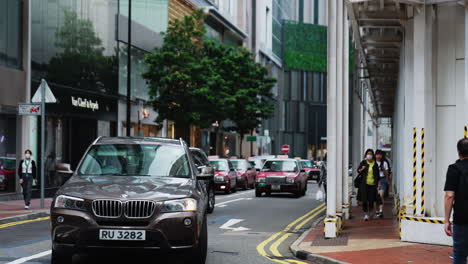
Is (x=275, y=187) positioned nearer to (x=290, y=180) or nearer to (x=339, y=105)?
(x=290, y=180)

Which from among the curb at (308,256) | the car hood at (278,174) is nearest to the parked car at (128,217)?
the curb at (308,256)

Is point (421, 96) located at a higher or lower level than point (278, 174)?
higher

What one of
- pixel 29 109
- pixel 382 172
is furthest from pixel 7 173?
pixel 382 172

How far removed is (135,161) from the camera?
10.6 meters

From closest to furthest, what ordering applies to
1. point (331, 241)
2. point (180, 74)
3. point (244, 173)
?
point (331, 241), point (244, 173), point (180, 74)

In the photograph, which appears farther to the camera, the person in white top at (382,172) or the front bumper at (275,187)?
the front bumper at (275,187)

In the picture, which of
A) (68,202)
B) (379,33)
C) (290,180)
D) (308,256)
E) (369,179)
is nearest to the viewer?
(68,202)

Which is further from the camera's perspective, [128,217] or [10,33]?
[10,33]

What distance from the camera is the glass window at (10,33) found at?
2645 centimetres

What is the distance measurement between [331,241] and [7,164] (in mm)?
16238

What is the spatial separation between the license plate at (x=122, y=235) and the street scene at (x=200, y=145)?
17 millimetres

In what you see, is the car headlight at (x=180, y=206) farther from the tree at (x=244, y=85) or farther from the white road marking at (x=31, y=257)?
the tree at (x=244, y=85)

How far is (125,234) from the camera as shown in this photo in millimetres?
9070

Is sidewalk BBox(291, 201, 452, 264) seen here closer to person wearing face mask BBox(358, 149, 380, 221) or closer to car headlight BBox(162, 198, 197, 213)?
person wearing face mask BBox(358, 149, 380, 221)
